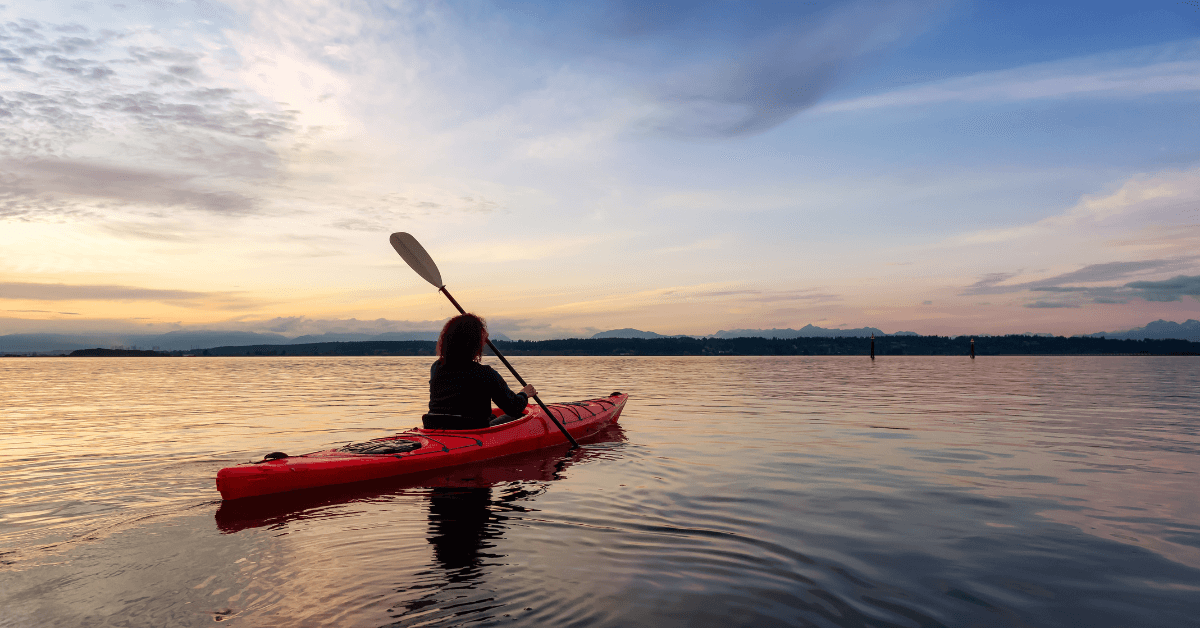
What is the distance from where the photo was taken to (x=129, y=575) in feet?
13.6

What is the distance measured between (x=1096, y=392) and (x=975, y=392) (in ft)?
14.1

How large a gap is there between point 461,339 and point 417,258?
422 centimetres

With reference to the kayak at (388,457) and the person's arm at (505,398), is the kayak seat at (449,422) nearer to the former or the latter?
the kayak at (388,457)

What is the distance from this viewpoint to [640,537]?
5.04 metres

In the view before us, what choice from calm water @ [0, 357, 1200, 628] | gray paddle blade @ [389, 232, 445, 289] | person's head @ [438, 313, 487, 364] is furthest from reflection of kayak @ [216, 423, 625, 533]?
gray paddle blade @ [389, 232, 445, 289]

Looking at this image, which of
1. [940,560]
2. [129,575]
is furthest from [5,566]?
[940,560]

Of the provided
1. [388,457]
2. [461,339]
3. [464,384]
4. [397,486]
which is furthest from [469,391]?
[397,486]

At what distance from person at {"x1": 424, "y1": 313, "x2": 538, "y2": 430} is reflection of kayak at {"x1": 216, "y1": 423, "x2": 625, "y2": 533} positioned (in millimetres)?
702

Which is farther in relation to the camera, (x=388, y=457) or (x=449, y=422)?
(x=449, y=422)

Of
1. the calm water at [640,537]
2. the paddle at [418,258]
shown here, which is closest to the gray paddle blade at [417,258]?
the paddle at [418,258]

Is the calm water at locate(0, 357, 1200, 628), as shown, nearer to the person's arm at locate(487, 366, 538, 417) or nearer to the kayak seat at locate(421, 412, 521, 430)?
the kayak seat at locate(421, 412, 521, 430)

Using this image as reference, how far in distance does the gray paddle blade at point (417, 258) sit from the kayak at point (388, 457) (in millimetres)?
3184

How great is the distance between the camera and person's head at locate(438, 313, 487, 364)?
26.5 feet

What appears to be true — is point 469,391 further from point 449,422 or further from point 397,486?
point 397,486
